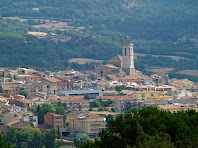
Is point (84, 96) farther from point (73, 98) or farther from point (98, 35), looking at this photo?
point (98, 35)

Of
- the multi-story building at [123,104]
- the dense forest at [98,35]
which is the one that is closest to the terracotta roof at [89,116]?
the multi-story building at [123,104]

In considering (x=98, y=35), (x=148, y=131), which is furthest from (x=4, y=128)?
(x=98, y=35)

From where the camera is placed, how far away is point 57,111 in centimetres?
7731

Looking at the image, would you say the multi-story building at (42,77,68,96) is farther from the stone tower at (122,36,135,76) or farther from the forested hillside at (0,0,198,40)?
the forested hillside at (0,0,198,40)

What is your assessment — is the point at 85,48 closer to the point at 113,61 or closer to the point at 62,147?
the point at 113,61

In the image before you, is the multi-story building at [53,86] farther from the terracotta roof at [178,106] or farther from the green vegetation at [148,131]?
the green vegetation at [148,131]

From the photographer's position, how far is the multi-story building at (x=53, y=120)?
7216cm

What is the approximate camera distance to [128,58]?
119m

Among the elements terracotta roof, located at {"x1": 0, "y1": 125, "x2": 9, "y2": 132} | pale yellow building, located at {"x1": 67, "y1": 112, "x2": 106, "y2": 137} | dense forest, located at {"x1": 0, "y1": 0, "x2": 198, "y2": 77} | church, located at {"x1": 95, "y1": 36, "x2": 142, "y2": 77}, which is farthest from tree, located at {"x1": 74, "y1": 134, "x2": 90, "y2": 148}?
dense forest, located at {"x1": 0, "y1": 0, "x2": 198, "y2": 77}

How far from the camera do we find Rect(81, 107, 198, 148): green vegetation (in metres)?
40.0

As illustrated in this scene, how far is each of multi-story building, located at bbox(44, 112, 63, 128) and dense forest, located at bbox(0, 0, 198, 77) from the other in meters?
48.8

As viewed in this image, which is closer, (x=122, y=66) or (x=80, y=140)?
(x=80, y=140)

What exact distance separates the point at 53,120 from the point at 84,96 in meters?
18.3

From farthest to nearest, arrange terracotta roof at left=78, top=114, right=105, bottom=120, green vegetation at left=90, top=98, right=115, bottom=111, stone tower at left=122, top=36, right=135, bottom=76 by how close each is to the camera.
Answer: stone tower at left=122, top=36, right=135, bottom=76 < green vegetation at left=90, top=98, right=115, bottom=111 < terracotta roof at left=78, top=114, right=105, bottom=120
